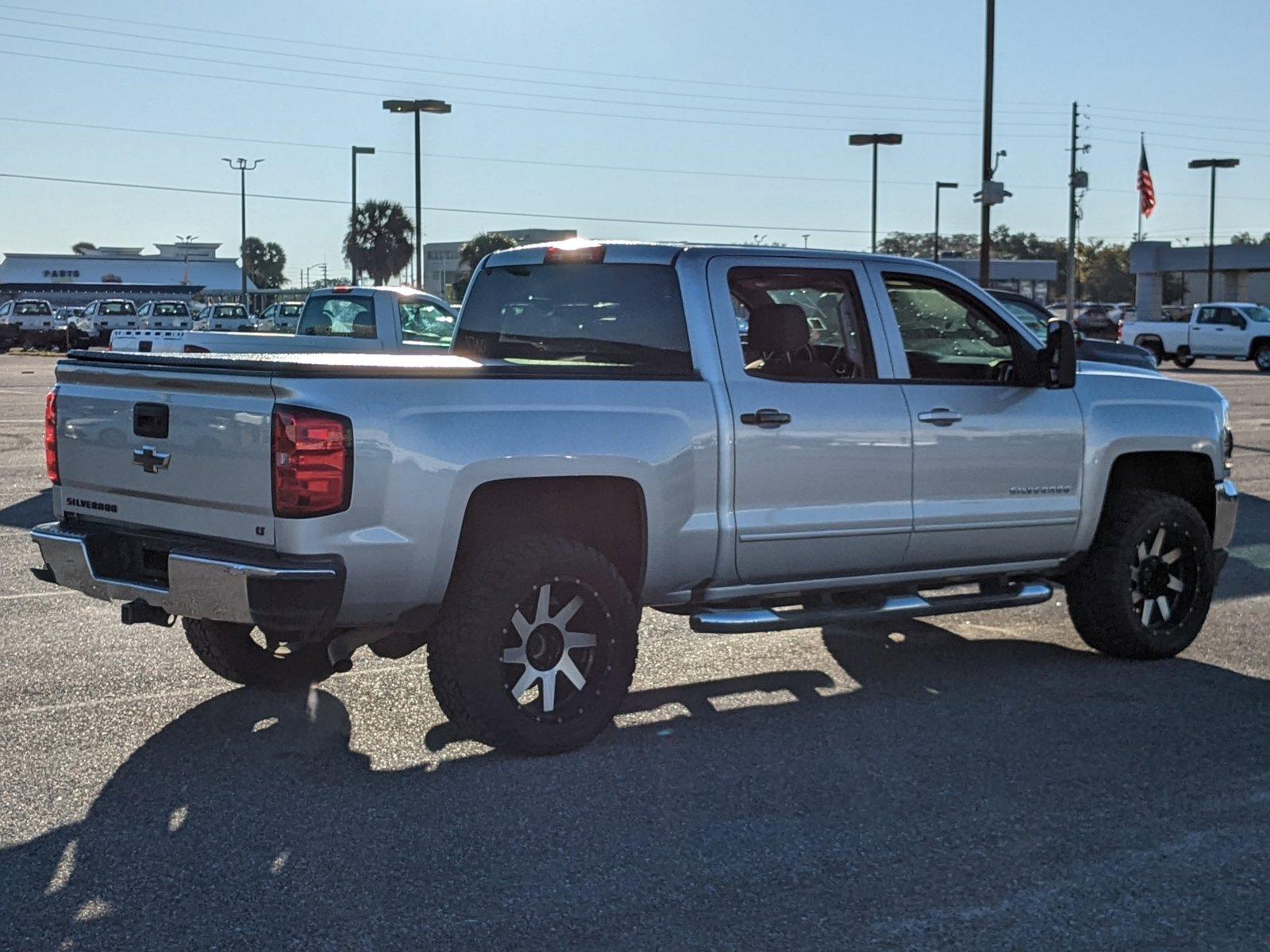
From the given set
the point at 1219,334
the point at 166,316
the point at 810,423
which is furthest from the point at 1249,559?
the point at 166,316

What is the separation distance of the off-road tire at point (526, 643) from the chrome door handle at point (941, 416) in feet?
5.33

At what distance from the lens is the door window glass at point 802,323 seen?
6742 millimetres

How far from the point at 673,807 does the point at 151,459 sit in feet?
7.26

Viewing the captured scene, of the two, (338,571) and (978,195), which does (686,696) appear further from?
(978,195)

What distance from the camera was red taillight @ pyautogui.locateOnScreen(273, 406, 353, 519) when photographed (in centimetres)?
525

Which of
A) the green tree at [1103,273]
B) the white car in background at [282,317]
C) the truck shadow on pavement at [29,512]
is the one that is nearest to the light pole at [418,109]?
the white car in background at [282,317]

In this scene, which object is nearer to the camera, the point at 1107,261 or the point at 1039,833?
the point at 1039,833

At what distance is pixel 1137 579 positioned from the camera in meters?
7.54

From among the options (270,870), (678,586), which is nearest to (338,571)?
(270,870)

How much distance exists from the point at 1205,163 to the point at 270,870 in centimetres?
7034

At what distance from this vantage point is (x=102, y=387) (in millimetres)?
5930

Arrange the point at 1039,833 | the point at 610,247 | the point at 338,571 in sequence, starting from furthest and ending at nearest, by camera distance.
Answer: the point at 610,247 < the point at 338,571 < the point at 1039,833

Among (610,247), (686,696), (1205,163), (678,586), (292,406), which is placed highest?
(1205,163)

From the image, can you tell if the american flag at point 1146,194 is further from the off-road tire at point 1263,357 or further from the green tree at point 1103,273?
the green tree at point 1103,273
